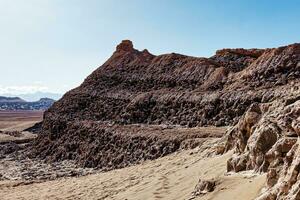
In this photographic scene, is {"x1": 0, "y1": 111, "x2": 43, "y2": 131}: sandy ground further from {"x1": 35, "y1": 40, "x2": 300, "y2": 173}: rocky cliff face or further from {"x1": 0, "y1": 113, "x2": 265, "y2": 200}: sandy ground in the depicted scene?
{"x1": 0, "y1": 113, "x2": 265, "y2": 200}: sandy ground

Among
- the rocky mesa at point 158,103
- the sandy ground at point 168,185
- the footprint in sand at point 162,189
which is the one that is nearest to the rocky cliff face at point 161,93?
the rocky mesa at point 158,103

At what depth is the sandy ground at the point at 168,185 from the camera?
9.96 meters

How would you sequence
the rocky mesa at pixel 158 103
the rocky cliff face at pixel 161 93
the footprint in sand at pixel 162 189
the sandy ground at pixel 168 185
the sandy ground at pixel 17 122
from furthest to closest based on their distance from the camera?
the sandy ground at pixel 17 122 < the rocky cliff face at pixel 161 93 < the rocky mesa at pixel 158 103 < the footprint in sand at pixel 162 189 < the sandy ground at pixel 168 185

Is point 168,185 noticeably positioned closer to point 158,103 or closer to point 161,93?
point 158,103

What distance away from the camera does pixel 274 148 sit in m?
9.46

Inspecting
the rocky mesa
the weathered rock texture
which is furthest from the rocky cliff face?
the weathered rock texture

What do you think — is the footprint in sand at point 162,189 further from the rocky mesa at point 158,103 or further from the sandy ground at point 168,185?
the rocky mesa at point 158,103

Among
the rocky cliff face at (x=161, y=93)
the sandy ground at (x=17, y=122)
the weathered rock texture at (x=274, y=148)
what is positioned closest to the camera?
the weathered rock texture at (x=274, y=148)

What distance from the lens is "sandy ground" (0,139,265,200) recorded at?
32.7 ft

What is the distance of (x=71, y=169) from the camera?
31.7m

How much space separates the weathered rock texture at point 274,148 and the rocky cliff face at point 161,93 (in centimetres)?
1264

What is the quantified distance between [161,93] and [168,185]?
2306 cm

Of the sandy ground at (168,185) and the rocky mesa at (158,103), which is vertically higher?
the rocky mesa at (158,103)

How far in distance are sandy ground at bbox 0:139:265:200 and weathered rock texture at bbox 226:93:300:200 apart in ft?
1.38
